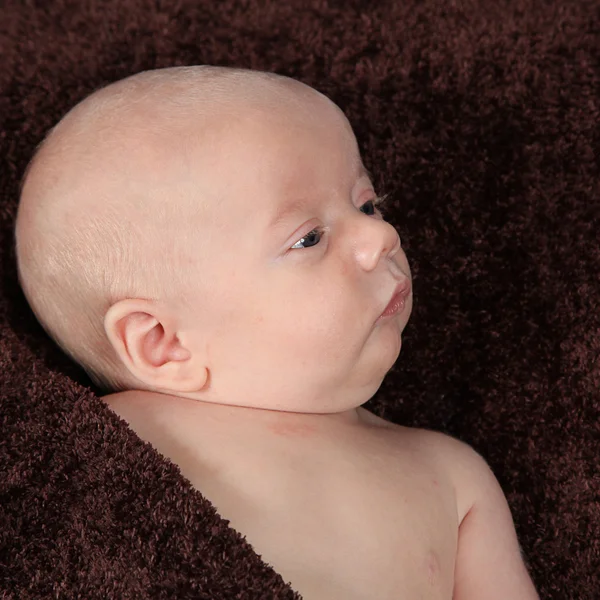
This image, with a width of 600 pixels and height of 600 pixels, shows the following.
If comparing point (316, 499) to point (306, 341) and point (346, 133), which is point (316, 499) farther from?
point (346, 133)

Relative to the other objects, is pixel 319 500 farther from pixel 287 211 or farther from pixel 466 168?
pixel 466 168

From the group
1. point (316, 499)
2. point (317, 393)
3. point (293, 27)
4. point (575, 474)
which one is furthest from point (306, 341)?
point (293, 27)

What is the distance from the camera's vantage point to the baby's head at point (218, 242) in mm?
1277

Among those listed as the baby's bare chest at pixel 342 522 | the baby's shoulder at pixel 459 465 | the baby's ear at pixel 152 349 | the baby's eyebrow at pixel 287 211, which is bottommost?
the baby's shoulder at pixel 459 465

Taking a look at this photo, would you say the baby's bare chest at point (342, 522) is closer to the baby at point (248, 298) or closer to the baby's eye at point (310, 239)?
the baby at point (248, 298)

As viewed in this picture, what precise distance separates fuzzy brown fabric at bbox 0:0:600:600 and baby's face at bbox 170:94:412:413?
0.34 meters

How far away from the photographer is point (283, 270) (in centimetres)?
129

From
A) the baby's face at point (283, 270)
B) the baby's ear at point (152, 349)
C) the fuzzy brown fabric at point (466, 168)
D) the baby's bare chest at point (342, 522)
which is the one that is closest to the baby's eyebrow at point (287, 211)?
the baby's face at point (283, 270)

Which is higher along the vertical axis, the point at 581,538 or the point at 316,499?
the point at 316,499

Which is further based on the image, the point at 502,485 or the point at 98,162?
the point at 502,485

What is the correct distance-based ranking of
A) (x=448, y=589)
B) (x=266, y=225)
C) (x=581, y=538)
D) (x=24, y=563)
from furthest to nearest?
1. (x=581, y=538)
2. (x=448, y=589)
3. (x=266, y=225)
4. (x=24, y=563)

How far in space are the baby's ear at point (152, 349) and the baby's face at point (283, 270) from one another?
2 centimetres

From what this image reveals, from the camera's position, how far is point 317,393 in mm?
1353

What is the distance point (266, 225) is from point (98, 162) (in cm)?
24
